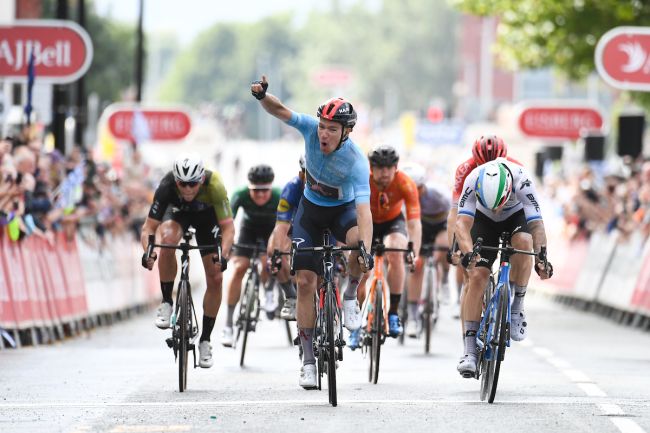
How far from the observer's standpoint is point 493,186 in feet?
38.6

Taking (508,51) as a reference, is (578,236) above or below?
below

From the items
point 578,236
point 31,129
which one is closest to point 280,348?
point 31,129

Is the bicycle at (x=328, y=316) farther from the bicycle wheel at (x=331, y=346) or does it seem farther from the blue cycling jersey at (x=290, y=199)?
the blue cycling jersey at (x=290, y=199)

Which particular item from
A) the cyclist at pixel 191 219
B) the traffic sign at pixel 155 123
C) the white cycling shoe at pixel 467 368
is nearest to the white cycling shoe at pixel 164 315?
the cyclist at pixel 191 219

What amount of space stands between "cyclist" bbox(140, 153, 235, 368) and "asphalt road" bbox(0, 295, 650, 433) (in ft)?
2.01

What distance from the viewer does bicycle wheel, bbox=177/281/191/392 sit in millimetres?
12836

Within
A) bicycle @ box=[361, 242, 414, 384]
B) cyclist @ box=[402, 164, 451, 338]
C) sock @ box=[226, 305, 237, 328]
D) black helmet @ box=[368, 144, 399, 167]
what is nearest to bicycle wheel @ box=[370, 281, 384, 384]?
bicycle @ box=[361, 242, 414, 384]

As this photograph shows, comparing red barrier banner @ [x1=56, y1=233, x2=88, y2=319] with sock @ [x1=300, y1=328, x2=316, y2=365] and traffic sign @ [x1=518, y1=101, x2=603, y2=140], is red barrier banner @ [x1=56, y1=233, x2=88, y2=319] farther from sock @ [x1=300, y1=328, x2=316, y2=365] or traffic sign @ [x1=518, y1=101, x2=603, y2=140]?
traffic sign @ [x1=518, y1=101, x2=603, y2=140]

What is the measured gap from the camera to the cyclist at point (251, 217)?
16.9 meters

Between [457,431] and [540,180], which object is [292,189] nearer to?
[457,431]

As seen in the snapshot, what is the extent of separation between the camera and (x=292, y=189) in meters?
14.0

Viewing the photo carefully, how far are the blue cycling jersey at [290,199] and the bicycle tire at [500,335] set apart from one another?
2.43 metres

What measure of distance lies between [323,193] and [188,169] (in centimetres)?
116

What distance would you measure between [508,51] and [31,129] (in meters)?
17.5
